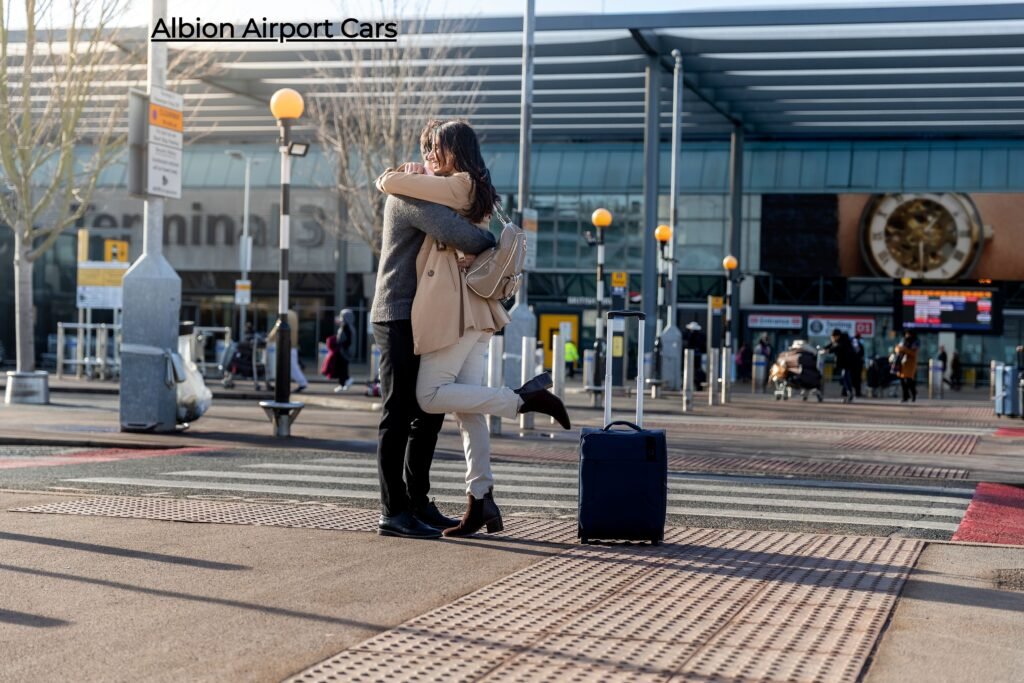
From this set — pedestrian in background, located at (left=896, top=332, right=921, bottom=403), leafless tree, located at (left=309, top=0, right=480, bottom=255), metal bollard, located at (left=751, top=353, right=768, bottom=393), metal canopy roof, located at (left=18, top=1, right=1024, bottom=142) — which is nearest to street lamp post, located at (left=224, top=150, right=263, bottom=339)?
metal canopy roof, located at (left=18, top=1, right=1024, bottom=142)

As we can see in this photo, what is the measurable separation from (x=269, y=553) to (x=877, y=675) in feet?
9.36

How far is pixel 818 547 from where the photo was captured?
23.0 feet

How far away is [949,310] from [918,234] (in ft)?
19.2

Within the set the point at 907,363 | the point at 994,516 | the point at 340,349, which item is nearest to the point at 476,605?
the point at 994,516

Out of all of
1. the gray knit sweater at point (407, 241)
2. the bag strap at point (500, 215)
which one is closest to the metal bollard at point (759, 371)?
the bag strap at point (500, 215)

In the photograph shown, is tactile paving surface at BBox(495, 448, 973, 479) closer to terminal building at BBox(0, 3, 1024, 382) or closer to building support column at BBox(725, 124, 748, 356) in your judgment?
terminal building at BBox(0, 3, 1024, 382)

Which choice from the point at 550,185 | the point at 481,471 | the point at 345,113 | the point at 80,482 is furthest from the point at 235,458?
the point at 550,185

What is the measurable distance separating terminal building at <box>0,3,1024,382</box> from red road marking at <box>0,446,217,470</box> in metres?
24.6

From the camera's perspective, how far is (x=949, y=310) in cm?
4497

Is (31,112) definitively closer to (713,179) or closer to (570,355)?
(570,355)

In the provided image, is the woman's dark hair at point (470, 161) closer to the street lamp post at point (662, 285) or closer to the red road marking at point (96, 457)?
the red road marking at point (96, 457)

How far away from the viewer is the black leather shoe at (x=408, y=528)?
22.0 feet

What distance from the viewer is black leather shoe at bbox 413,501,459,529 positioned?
22.7 ft

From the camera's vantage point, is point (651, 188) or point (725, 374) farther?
point (651, 188)
